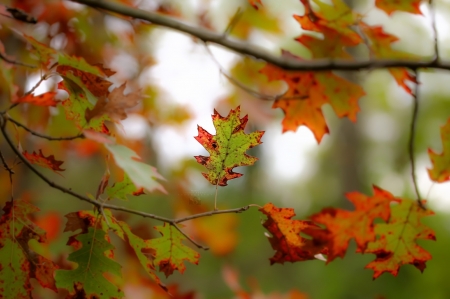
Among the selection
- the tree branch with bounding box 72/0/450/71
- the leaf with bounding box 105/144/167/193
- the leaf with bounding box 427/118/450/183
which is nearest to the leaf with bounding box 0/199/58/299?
the leaf with bounding box 105/144/167/193

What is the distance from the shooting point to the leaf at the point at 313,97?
1.03m

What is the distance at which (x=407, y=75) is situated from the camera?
102 centimetres

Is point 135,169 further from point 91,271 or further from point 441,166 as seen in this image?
point 441,166

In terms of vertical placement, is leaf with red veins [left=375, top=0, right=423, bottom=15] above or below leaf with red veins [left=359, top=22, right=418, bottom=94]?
above

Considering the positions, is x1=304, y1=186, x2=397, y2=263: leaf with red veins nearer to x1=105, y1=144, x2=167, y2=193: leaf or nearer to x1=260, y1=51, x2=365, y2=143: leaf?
x1=260, y1=51, x2=365, y2=143: leaf

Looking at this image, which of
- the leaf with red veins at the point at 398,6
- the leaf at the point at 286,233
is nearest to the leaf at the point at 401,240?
the leaf at the point at 286,233

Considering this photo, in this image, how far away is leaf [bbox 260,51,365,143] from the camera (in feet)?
3.36

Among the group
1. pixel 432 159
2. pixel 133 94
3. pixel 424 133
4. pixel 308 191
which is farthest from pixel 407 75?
pixel 308 191

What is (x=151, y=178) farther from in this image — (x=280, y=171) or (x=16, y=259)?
(x=280, y=171)

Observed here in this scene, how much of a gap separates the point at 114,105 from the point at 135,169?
148mm

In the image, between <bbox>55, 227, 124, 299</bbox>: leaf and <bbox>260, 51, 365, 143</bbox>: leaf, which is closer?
<bbox>55, 227, 124, 299</bbox>: leaf

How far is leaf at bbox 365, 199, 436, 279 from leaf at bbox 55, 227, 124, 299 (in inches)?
19.0

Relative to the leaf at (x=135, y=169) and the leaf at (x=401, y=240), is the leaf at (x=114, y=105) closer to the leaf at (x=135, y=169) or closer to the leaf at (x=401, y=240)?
the leaf at (x=135, y=169)

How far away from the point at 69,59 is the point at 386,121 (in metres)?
10.1
